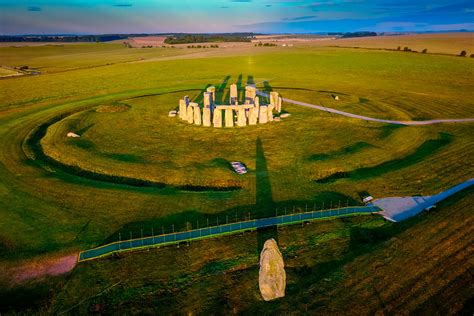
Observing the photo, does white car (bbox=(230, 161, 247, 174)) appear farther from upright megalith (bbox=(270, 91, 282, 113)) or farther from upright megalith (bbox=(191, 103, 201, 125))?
upright megalith (bbox=(270, 91, 282, 113))

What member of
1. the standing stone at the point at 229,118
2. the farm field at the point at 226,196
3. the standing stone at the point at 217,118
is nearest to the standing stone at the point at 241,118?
the standing stone at the point at 229,118

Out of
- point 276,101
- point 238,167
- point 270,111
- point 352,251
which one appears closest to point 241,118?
point 270,111

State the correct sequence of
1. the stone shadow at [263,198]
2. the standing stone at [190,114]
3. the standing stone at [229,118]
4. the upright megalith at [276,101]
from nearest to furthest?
the stone shadow at [263,198] < the standing stone at [229,118] < the standing stone at [190,114] < the upright megalith at [276,101]

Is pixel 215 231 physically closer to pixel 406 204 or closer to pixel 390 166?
pixel 406 204

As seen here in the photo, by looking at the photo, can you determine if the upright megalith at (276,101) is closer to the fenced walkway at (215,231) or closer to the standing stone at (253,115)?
the standing stone at (253,115)

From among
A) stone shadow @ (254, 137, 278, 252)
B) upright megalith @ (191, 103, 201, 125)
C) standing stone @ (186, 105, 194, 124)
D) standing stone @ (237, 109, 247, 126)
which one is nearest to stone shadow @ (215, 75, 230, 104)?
standing stone @ (186, 105, 194, 124)

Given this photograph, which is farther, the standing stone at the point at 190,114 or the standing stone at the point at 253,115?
the standing stone at the point at 190,114
